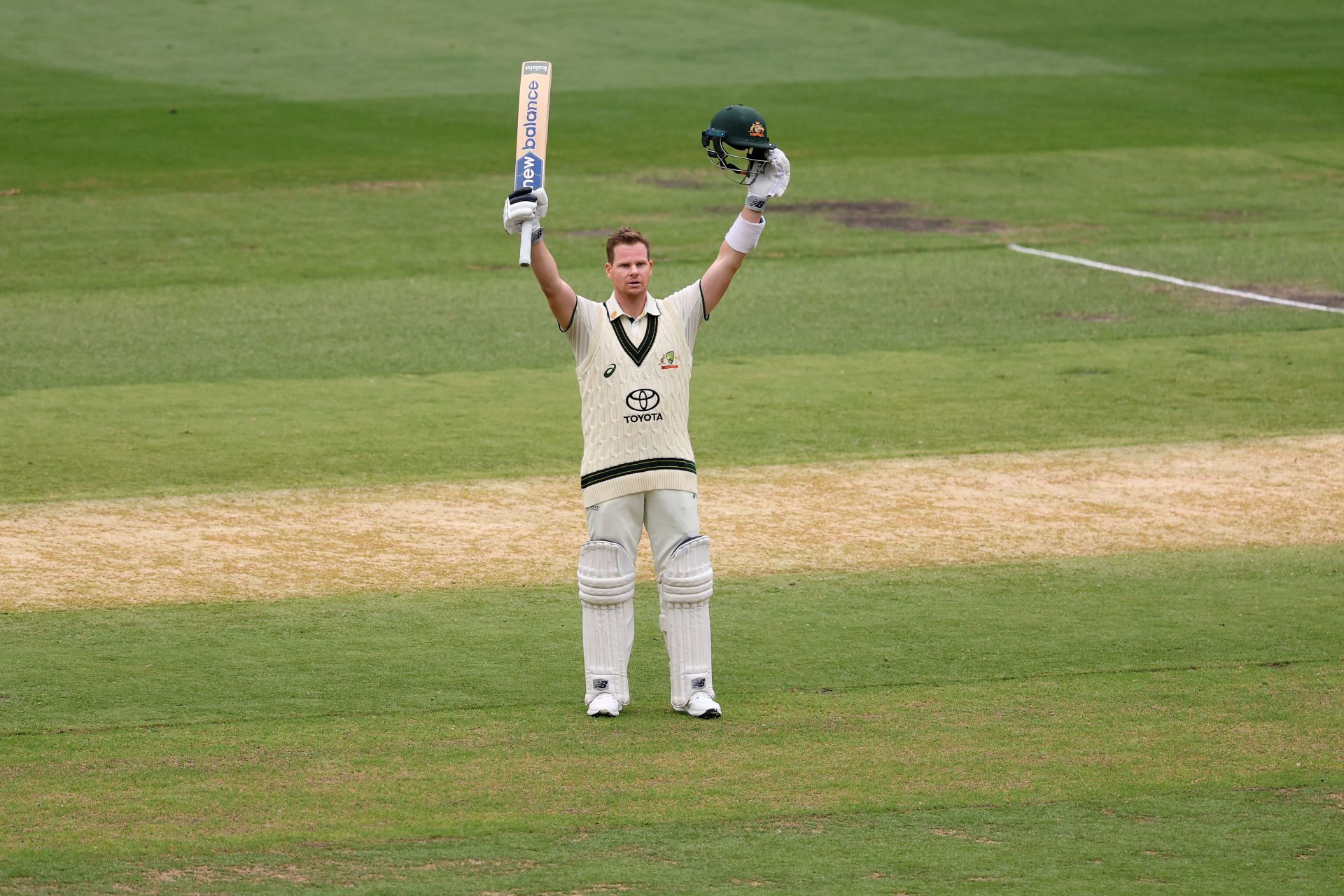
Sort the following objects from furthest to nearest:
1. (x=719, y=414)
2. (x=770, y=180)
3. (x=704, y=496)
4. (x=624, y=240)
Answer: (x=719, y=414) < (x=704, y=496) < (x=770, y=180) < (x=624, y=240)

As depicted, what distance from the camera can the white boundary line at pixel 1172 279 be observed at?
17.6 meters

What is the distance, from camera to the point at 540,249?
756 cm

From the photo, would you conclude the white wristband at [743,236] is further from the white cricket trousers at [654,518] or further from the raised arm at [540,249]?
the white cricket trousers at [654,518]

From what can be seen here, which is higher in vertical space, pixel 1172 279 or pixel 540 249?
pixel 1172 279

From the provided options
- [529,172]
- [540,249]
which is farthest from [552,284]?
[529,172]

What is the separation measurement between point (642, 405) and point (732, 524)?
3.46 m

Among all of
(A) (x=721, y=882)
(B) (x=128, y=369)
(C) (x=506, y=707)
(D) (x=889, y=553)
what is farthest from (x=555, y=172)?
(A) (x=721, y=882)

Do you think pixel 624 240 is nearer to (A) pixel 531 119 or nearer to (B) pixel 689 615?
(A) pixel 531 119

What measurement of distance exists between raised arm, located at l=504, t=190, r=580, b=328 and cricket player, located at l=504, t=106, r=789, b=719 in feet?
0.04

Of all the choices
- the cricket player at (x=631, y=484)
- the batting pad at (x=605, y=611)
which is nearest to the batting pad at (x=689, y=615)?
the cricket player at (x=631, y=484)

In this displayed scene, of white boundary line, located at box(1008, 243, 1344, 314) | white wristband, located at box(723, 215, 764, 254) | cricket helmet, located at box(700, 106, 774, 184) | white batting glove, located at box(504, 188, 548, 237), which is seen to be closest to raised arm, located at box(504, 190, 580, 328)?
white batting glove, located at box(504, 188, 548, 237)

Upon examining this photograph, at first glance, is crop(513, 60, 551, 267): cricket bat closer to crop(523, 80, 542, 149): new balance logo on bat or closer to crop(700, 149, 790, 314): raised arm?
crop(523, 80, 542, 149): new balance logo on bat

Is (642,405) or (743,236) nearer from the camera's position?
(642,405)

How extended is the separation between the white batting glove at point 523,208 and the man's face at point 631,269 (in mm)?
422
